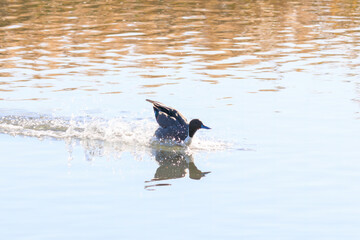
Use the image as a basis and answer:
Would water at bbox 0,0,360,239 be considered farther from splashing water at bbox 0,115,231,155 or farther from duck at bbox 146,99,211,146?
duck at bbox 146,99,211,146

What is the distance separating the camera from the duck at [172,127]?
13.1m

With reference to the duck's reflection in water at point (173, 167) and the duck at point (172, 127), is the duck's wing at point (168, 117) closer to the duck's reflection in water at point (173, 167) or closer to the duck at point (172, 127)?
the duck at point (172, 127)

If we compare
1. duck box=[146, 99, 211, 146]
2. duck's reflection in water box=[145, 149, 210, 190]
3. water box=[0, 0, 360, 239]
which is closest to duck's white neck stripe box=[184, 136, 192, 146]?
duck box=[146, 99, 211, 146]

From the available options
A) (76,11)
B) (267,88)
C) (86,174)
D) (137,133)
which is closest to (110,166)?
(86,174)

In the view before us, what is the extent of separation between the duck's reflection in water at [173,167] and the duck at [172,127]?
1.32 ft

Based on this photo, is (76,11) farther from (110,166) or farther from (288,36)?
(110,166)

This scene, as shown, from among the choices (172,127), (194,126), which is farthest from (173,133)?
(194,126)

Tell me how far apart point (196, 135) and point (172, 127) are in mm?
641

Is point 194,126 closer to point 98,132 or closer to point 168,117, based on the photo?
point 168,117

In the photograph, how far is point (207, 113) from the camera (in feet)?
48.9

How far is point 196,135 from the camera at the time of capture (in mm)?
13719

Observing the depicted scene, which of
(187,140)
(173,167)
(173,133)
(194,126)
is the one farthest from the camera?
(173,133)

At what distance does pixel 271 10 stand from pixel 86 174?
2244 centimetres

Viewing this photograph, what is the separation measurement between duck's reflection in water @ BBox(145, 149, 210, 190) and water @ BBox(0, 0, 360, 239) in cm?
3
